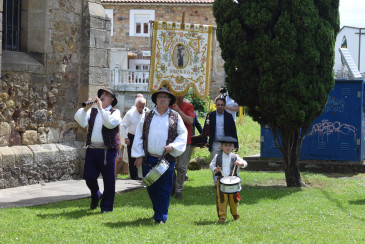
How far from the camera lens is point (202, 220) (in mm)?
8039

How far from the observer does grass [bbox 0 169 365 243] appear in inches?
267

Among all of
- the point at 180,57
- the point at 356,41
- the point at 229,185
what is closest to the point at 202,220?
the point at 229,185

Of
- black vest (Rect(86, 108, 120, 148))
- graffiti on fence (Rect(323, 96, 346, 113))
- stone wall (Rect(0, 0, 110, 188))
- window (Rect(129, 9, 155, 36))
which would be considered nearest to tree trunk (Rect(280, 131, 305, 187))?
A: graffiti on fence (Rect(323, 96, 346, 113))

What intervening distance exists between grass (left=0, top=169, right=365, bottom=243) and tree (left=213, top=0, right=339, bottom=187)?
162 centimetres

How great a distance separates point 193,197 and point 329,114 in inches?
234

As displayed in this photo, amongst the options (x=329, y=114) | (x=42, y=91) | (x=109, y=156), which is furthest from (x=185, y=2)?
(x=109, y=156)

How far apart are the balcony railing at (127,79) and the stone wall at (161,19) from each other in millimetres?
4422

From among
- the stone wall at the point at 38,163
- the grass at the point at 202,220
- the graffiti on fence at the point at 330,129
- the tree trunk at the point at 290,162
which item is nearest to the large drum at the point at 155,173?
the grass at the point at 202,220

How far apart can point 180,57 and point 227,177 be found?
415cm

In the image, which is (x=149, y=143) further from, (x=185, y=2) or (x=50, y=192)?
(x=185, y=2)

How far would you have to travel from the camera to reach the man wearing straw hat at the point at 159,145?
24.9 feet

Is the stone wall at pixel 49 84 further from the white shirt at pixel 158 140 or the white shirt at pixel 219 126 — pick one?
the white shirt at pixel 158 140

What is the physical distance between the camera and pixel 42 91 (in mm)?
11578

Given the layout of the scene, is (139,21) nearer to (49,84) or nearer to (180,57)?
(49,84)
